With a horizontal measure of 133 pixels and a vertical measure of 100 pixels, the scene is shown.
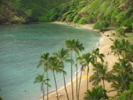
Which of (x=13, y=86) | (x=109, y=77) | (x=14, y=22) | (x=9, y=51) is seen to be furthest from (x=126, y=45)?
(x=14, y=22)

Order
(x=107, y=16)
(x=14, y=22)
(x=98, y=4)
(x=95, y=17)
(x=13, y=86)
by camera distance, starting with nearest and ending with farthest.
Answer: (x=13, y=86), (x=107, y=16), (x=95, y=17), (x=98, y=4), (x=14, y=22)

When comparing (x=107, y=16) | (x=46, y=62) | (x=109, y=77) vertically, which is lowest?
(x=109, y=77)

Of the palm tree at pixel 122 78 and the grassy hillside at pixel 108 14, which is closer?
the palm tree at pixel 122 78

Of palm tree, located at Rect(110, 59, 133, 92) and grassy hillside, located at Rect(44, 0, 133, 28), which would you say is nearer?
palm tree, located at Rect(110, 59, 133, 92)

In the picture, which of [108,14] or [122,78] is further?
[108,14]

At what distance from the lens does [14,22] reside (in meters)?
199

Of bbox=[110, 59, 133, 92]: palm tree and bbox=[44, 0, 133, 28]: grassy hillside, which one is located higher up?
bbox=[44, 0, 133, 28]: grassy hillside

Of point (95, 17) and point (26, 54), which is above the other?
point (95, 17)

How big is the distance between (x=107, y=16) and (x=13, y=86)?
10611 cm

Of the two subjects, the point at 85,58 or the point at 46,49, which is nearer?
the point at 85,58

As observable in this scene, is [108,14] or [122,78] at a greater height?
[108,14]

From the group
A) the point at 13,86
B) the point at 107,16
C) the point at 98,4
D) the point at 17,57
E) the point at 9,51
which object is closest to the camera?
the point at 13,86

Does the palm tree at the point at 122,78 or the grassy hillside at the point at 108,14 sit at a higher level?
the grassy hillside at the point at 108,14

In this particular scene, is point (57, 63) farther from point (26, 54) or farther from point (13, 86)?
point (26, 54)
